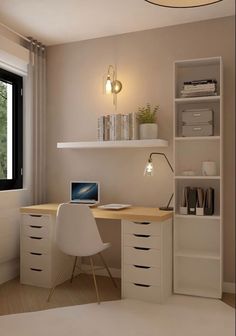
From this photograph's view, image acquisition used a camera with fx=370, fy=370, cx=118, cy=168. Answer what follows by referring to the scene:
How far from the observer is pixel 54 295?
3039 millimetres

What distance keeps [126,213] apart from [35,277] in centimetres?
104

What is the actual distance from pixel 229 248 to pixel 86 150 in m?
1.62

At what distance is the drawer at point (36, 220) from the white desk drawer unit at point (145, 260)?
0.72 meters

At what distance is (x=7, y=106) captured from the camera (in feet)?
11.9

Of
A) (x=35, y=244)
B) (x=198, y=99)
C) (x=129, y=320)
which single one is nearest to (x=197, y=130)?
(x=198, y=99)

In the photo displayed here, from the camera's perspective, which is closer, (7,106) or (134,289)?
(134,289)

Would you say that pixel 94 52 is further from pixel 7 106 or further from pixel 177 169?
pixel 177 169

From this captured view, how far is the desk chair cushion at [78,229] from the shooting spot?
2818 millimetres

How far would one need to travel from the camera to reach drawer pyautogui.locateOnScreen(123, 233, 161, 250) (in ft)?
9.31

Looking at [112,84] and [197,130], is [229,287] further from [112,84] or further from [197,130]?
[112,84]

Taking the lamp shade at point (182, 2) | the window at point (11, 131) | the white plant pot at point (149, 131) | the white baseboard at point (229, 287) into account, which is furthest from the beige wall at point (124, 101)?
the lamp shade at point (182, 2)

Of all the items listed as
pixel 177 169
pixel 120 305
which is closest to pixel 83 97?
pixel 177 169

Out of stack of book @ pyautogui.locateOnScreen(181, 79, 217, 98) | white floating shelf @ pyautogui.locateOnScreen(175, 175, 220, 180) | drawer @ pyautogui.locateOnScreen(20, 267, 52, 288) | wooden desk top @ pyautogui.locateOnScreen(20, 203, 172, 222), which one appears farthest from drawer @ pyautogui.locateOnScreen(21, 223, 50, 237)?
stack of book @ pyautogui.locateOnScreen(181, 79, 217, 98)

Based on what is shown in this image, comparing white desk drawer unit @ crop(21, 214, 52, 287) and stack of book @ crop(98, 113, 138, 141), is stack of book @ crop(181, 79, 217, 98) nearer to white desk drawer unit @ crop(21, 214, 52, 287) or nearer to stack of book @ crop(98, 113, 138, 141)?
stack of book @ crop(98, 113, 138, 141)
